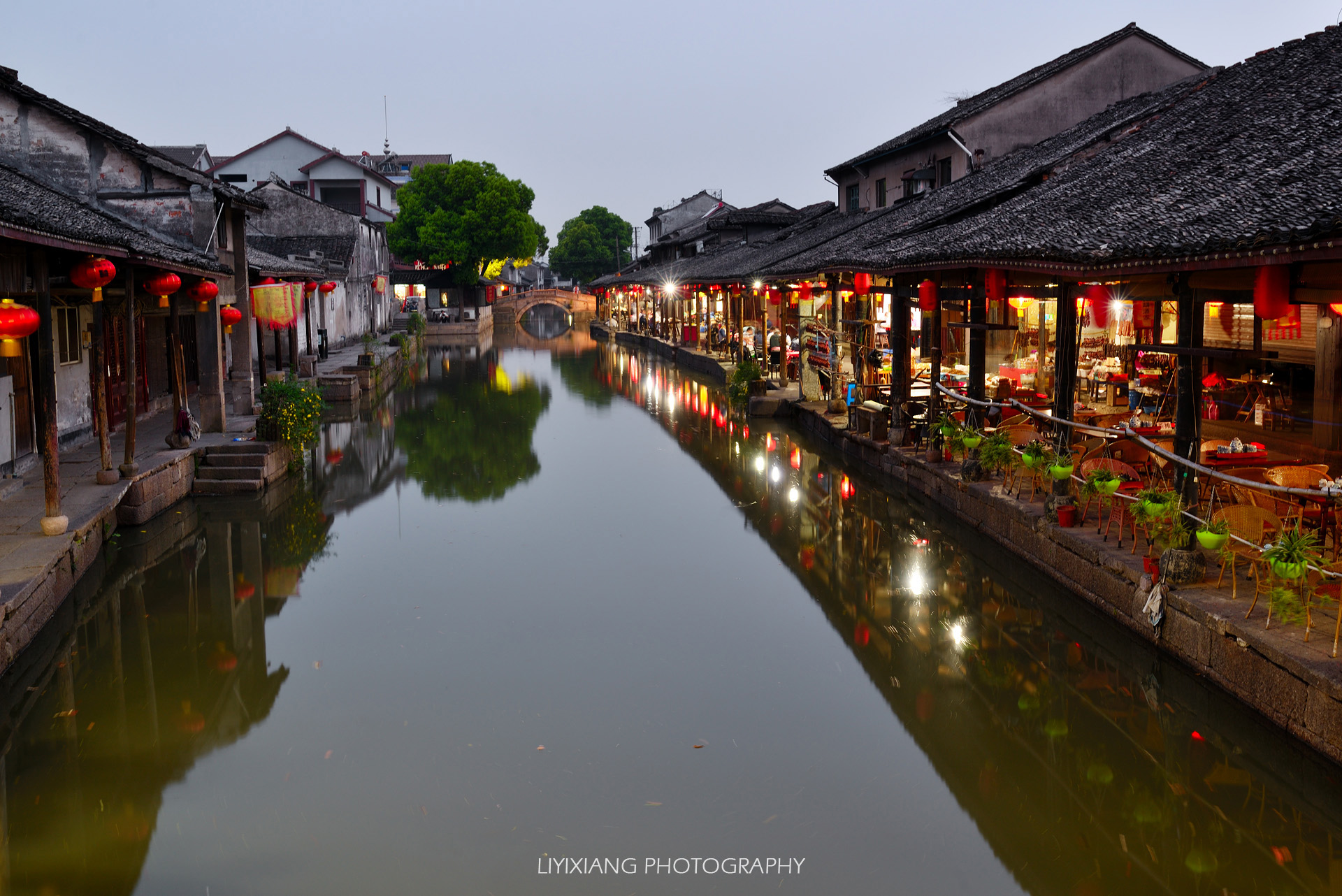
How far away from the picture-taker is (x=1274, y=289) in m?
7.50

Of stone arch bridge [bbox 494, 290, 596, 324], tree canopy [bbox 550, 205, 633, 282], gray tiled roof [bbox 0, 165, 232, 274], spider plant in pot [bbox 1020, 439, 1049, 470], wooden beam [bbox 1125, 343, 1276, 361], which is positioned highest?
tree canopy [bbox 550, 205, 633, 282]

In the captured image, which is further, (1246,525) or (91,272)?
(91,272)

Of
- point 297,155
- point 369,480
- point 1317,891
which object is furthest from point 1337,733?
point 297,155

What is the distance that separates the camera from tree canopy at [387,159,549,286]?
5612 centimetres

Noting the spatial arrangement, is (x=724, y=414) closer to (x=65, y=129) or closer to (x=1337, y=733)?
(x=65, y=129)

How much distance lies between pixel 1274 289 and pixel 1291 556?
6.61 feet

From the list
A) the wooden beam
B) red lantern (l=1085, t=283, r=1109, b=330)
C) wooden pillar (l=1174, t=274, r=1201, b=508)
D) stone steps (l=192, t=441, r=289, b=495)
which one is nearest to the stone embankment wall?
wooden pillar (l=1174, t=274, r=1201, b=508)

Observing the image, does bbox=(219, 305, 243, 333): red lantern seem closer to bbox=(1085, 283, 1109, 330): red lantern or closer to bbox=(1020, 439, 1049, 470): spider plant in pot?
bbox=(1020, 439, 1049, 470): spider plant in pot

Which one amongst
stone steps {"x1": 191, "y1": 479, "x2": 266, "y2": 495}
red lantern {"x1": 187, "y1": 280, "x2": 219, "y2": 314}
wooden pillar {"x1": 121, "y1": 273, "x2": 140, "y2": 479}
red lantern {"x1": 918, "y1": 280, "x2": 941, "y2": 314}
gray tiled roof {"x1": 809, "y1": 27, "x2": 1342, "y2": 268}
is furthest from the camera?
red lantern {"x1": 187, "y1": 280, "x2": 219, "y2": 314}

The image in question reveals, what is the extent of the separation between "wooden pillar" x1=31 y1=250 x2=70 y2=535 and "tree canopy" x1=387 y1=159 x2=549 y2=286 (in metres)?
46.7

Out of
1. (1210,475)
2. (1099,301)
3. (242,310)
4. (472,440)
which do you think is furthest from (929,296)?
(242,310)

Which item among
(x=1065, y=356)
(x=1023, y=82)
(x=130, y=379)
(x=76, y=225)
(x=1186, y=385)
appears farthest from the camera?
(x=1023, y=82)

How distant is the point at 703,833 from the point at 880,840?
98cm

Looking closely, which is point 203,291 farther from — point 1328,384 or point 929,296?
point 1328,384
